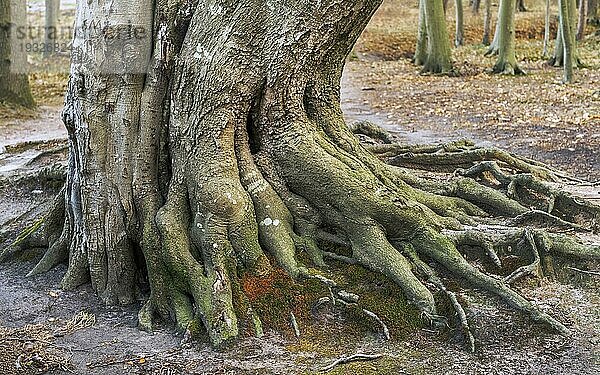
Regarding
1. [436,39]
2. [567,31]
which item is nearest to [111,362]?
[567,31]

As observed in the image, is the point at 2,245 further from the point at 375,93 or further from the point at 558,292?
the point at 375,93

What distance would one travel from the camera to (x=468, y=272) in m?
5.62

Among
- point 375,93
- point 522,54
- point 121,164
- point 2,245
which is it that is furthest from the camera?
point 522,54

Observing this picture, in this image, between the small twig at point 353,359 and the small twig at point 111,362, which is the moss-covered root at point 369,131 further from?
the small twig at point 111,362

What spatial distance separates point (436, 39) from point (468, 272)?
57.6 ft

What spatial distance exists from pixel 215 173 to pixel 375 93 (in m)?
13.8

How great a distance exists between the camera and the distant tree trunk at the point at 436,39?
71.2 feet

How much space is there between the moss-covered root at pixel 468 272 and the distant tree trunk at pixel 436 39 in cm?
1677

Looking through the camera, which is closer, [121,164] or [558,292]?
[558,292]

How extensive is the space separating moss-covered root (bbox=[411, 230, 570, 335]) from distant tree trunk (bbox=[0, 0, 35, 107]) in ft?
40.4

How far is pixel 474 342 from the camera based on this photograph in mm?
5074

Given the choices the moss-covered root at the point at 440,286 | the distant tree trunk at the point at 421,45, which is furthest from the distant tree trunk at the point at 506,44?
the moss-covered root at the point at 440,286

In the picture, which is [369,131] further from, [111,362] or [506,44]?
[506,44]

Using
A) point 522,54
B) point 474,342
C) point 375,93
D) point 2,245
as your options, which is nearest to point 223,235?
point 474,342
